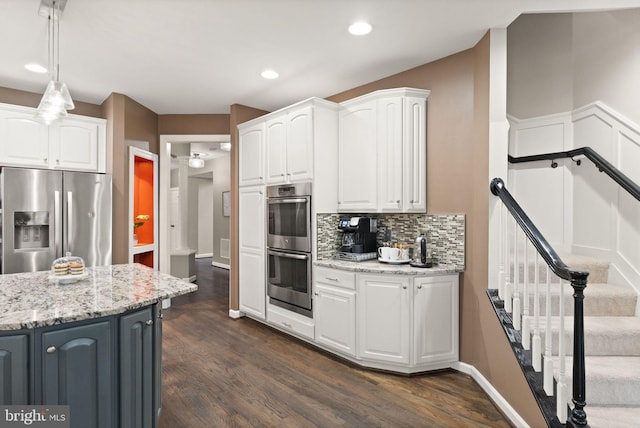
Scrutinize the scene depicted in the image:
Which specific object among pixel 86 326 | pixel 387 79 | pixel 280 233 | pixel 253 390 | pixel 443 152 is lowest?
pixel 253 390

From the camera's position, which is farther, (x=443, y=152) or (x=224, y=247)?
(x=224, y=247)

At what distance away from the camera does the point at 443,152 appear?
122 inches

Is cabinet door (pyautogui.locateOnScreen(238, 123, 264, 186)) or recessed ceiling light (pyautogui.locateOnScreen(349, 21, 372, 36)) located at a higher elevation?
recessed ceiling light (pyautogui.locateOnScreen(349, 21, 372, 36))

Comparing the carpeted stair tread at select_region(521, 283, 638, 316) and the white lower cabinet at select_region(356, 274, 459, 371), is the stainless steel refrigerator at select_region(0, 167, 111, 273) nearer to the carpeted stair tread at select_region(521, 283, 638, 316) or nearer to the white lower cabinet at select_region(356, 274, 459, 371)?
the white lower cabinet at select_region(356, 274, 459, 371)

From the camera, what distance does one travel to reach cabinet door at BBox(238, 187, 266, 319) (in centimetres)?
402

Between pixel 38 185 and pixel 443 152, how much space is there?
3.95m

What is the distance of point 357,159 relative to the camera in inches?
134

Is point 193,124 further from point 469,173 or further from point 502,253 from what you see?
point 502,253

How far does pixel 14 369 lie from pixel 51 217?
263 centimetres

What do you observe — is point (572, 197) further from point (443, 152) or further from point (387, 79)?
point (387, 79)

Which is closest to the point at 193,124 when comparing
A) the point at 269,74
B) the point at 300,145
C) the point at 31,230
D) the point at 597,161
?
the point at 269,74

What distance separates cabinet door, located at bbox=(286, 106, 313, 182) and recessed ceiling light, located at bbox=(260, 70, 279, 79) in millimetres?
392

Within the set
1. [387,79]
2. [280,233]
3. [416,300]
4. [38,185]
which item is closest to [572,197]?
[416,300]

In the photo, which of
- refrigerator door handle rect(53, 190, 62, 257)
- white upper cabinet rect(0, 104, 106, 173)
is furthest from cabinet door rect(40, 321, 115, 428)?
white upper cabinet rect(0, 104, 106, 173)
